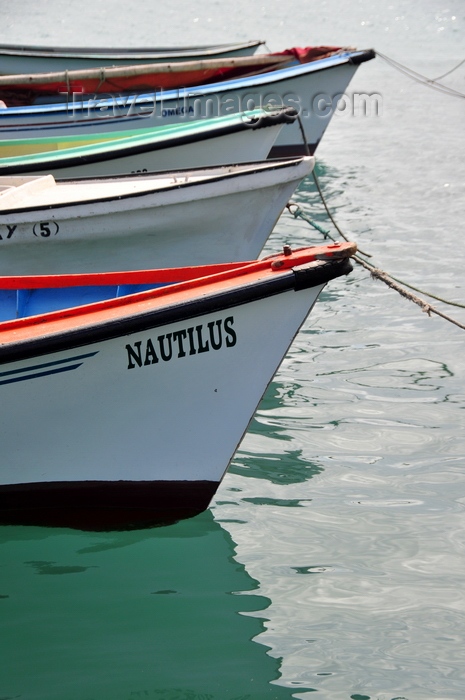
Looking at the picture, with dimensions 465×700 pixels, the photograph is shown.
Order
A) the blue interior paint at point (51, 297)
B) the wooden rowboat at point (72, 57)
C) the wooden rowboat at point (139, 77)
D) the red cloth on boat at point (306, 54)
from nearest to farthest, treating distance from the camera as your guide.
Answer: the blue interior paint at point (51, 297)
the wooden rowboat at point (139, 77)
the red cloth on boat at point (306, 54)
the wooden rowboat at point (72, 57)

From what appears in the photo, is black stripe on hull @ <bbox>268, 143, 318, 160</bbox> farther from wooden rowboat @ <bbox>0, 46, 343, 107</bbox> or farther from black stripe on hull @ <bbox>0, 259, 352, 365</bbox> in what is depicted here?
black stripe on hull @ <bbox>0, 259, 352, 365</bbox>

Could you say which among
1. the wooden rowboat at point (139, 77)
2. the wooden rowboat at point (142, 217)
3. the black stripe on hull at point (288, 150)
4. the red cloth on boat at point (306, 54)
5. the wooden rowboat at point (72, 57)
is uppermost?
the wooden rowboat at point (72, 57)

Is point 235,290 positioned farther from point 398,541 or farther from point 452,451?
point 452,451

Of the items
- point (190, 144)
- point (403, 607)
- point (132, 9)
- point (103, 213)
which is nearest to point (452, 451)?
point (403, 607)

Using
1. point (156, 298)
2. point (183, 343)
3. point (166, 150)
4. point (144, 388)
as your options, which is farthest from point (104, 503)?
point (166, 150)

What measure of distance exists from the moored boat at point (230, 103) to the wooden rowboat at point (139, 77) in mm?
191

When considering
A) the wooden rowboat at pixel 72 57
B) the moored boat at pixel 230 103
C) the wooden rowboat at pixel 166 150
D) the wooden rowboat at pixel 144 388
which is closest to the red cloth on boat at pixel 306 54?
the moored boat at pixel 230 103

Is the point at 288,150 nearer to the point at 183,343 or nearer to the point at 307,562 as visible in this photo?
the point at 183,343

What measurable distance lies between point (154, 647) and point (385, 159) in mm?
9241

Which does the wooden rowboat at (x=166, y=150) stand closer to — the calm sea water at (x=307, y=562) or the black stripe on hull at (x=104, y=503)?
the calm sea water at (x=307, y=562)

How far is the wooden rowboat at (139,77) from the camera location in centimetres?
1062

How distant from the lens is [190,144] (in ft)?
24.9

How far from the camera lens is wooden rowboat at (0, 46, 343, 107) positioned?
10.6 m

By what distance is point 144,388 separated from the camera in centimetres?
405
